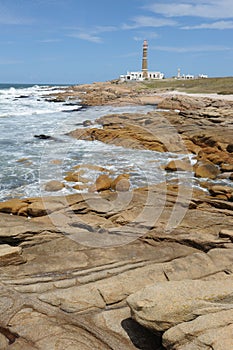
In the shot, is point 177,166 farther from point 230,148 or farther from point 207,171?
point 230,148

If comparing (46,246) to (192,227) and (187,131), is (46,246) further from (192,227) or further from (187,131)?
(187,131)

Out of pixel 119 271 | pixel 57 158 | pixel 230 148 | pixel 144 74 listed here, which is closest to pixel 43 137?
pixel 57 158

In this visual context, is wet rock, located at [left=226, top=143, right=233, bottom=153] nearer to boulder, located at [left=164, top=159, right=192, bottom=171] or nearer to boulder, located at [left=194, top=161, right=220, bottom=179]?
boulder, located at [left=164, top=159, right=192, bottom=171]

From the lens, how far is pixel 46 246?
6.49 m

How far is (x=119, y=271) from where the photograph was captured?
5488mm

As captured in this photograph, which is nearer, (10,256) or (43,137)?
(10,256)

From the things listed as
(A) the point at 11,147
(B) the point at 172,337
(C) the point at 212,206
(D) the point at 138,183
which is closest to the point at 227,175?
(D) the point at 138,183

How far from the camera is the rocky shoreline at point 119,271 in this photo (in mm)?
3908

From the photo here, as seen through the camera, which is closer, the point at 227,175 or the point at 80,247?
the point at 80,247

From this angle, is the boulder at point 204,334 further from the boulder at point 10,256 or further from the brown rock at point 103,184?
the brown rock at point 103,184

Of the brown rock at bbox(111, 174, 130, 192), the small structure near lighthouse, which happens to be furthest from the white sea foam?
the small structure near lighthouse

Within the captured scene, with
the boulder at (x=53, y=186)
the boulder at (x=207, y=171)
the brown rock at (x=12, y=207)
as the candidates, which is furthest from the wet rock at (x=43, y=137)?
the brown rock at (x=12, y=207)

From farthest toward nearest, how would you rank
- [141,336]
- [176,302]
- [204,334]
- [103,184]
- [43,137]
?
[43,137] → [103,184] → [141,336] → [176,302] → [204,334]

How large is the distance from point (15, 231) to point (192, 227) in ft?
12.6
